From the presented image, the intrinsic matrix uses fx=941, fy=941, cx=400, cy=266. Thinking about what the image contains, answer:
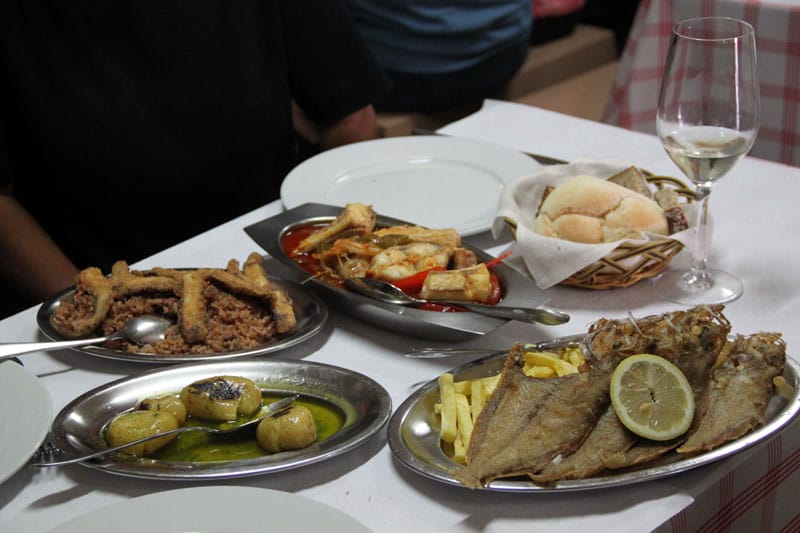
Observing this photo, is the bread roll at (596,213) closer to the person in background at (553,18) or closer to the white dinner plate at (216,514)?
the white dinner plate at (216,514)

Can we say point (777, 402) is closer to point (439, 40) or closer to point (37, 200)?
point (37, 200)

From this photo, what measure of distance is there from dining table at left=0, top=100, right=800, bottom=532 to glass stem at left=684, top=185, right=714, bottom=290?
5cm

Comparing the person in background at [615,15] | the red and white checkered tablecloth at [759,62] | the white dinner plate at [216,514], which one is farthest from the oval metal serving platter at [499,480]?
the person in background at [615,15]

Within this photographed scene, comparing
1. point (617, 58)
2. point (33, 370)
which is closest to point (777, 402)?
point (33, 370)

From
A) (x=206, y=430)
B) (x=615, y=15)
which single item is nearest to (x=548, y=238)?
(x=206, y=430)

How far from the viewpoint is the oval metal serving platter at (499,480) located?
0.96 meters

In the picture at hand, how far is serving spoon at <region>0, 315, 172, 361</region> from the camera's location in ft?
4.06

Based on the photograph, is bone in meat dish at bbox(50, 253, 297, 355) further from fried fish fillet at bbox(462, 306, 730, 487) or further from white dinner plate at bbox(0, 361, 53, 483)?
fried fish fillet at bbox(462, 306, 730, 487)

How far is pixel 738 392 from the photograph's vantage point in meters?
1.06

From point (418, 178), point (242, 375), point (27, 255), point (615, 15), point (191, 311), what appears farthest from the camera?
point (615, 15)

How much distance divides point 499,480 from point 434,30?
8.88 ft

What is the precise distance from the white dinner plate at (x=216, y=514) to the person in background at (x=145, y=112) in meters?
1.21

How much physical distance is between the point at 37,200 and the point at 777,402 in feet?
5.95

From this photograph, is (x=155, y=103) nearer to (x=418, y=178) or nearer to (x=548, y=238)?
(x=418, y=178)
